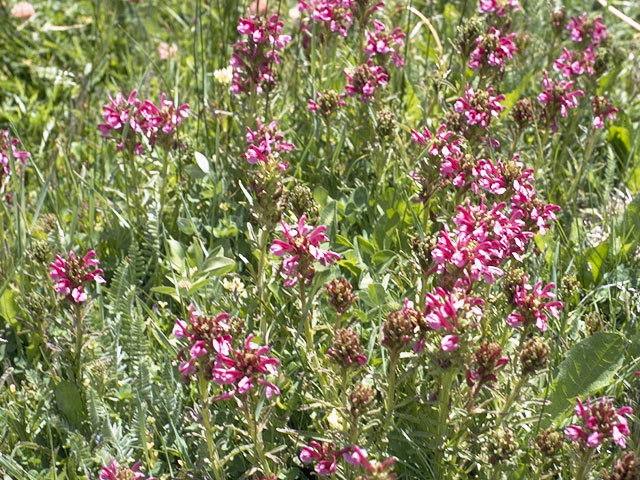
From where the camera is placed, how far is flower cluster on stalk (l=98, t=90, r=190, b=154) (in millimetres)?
3146

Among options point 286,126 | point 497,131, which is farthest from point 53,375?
point 497,131

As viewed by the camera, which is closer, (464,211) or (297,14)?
(464,211)

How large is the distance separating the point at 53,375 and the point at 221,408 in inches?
20.4

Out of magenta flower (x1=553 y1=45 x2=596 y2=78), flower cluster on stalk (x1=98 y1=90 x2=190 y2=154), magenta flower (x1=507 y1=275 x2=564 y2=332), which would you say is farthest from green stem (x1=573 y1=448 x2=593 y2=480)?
magenta flower (x1=553 y1=45 x2=596 y2=78)

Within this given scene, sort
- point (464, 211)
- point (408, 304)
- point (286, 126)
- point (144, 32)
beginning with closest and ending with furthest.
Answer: point (408, 304) → point (464, 211) → point (286, 126) → point (144, 32)

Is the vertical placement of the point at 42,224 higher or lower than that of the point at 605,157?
lower

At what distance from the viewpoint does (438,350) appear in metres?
2.14

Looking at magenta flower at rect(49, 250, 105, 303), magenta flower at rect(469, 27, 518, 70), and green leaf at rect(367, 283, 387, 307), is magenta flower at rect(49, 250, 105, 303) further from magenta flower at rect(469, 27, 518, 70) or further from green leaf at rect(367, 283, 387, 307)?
magenta flower at rect(469, 27, 518, 70)

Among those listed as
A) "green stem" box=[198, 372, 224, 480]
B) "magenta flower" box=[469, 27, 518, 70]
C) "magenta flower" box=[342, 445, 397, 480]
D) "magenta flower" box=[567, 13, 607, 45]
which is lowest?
"green stem" box=[198, 372, 224, 480]

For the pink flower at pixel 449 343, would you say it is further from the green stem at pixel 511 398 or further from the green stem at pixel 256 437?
the green stem at pixel 256 437

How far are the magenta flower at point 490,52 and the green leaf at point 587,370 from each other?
128 centimetres

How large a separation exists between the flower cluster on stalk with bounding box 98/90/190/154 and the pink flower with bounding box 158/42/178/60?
4.28 ft

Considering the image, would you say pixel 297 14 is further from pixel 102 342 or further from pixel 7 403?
pixel 7 403

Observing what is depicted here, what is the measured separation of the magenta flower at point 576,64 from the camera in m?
3.58
